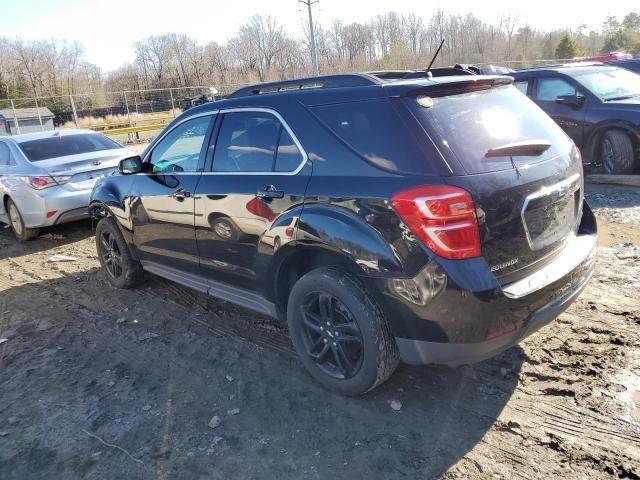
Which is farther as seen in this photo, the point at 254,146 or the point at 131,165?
the point at 131,165

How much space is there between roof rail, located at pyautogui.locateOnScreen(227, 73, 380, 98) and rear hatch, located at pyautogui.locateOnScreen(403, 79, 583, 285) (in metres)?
0.41

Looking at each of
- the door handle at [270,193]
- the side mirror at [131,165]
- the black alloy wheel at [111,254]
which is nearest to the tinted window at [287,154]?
the door handle at [270,193]

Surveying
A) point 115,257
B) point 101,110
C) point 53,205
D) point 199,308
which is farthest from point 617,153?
point 101,110

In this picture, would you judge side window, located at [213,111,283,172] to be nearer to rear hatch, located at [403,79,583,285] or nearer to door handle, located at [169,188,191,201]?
door handle, located at [169,188,191,201]

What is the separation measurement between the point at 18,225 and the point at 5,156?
45.1 inches

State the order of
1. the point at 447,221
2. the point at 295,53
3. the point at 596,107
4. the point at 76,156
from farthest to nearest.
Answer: the point at 295,53
the point at 596,107
the point at 76,156
the point at 447,221

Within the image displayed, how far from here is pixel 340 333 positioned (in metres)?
3.12

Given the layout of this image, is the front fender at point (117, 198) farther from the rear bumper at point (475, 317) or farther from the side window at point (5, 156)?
the side window at point (5, 156)

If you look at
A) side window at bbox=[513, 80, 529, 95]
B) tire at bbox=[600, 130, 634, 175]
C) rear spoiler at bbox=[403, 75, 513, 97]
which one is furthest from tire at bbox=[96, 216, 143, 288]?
side window at bbox=[513, 80, 529, 95]

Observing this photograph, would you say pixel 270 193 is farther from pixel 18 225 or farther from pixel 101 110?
pixel 101 110

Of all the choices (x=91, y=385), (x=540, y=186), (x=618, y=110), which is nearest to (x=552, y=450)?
(x=540, y=186)

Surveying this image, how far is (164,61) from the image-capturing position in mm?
80188

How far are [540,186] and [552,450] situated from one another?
4.46ft

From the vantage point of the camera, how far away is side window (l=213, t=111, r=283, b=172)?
3451 millimetres
